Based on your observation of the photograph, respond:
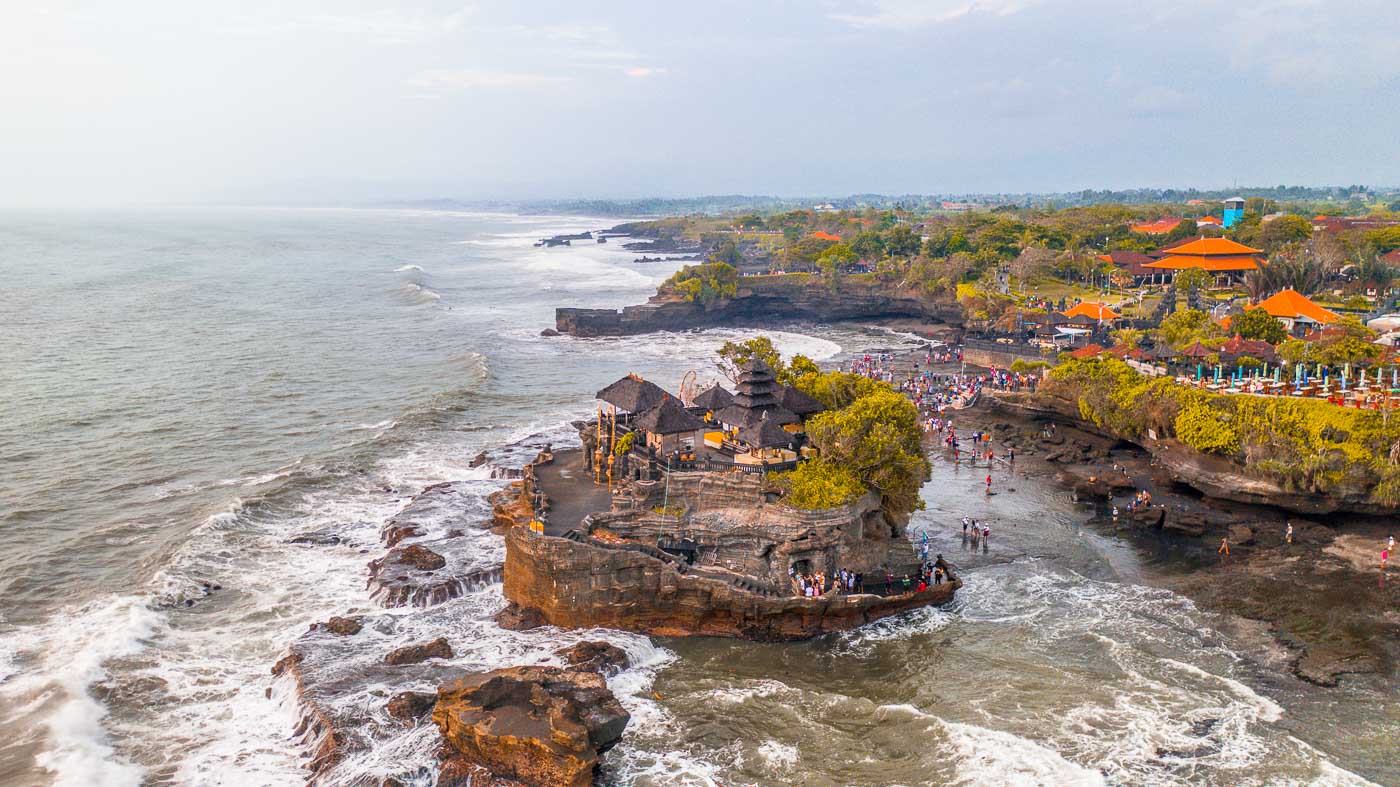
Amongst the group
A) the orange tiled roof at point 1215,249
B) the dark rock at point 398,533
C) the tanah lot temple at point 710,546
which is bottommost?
the dark rock at point 398,533

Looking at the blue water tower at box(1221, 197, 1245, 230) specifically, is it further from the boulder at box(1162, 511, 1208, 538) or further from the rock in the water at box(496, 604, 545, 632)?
the rock in the water at box(496, 604, 545, 632)

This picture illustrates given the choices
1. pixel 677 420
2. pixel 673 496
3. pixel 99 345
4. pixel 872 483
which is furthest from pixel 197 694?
pixel 99 345

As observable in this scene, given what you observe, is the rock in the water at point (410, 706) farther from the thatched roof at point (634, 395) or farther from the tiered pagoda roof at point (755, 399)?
the tiered pagoda roof at point (755, 399)

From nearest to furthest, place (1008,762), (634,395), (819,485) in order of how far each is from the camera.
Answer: (1008,762), (819,485), (634,395)

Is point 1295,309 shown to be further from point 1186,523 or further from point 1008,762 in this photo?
point 1008,762

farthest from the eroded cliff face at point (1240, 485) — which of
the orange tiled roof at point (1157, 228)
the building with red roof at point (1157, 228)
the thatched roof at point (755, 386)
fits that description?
the orange tiled roof at point (1157, 228)

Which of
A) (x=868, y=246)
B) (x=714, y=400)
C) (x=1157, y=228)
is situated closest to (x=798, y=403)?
(x=714, y=400)
